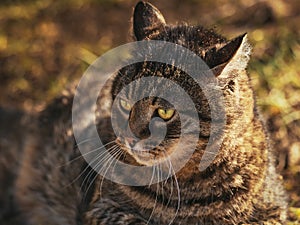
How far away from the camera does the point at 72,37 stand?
5922 millimetres

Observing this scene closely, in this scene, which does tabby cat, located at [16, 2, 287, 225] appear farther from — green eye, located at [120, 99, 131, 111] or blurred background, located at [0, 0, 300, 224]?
blurred background, located at [0, 0, 300, 224]

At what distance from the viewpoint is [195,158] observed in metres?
3.19

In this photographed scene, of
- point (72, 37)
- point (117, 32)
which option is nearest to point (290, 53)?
point (117, 32)

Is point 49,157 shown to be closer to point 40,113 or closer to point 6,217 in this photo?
point 40,113

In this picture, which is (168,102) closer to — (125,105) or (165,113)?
(165,113)

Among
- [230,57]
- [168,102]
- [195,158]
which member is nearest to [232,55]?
[230,57]

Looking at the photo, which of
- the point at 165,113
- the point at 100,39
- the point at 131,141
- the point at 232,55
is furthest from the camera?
the point at 100,39

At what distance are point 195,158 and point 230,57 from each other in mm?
578

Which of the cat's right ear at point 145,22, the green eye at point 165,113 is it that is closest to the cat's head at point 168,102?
the green eye at point 165,113

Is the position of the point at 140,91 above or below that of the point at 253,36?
below

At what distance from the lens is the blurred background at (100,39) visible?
16.6 ft

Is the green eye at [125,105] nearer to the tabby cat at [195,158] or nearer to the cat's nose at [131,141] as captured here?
the tabby cat at [195,158]

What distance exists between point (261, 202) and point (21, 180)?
1.92 m

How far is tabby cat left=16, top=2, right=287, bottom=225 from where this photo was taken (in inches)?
122
